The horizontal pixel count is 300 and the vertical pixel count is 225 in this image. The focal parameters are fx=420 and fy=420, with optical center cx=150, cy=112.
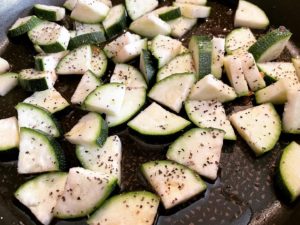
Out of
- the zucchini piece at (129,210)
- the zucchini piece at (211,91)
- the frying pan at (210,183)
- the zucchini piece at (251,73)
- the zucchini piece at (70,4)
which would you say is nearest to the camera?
the zucchini piece at (129,210)

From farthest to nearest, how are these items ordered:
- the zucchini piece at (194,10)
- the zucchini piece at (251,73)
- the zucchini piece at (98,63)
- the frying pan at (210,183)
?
the zucchini piece at (194,10) < the zucchini piece at (98,63) < the zucchini piece at (251,73) < the frying pan at (210,183)

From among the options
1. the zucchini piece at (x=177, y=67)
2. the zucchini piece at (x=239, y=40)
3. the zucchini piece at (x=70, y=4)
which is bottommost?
the zucchini piece at (x=239, y=40)

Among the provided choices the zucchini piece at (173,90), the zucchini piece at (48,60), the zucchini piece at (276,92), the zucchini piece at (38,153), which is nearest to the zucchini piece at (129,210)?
the zucchini piece at (38,153)

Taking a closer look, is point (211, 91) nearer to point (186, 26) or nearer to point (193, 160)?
point (193, 160)

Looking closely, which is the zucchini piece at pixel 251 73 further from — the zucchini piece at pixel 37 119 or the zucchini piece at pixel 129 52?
the zucchini piece at pixel 37 119

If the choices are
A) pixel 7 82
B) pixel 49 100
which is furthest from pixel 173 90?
pixel 7 82

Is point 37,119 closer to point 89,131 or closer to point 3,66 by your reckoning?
point 89,131
